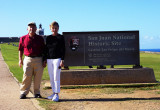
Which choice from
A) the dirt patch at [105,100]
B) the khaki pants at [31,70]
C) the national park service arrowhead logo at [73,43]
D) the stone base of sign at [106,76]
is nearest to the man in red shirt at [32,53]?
the khaki pants at [31,70]

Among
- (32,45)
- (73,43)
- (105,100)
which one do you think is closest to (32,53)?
(32,45)

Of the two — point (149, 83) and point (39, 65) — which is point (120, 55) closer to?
point (149, 83)

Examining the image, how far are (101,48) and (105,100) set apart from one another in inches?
123

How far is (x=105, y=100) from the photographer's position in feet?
24.5

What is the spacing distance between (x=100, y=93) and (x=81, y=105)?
186 cm

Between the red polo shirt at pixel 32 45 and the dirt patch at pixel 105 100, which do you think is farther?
the red polo shirt at pixel 32 45

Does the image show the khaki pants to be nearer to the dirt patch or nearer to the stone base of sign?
the dirt patch

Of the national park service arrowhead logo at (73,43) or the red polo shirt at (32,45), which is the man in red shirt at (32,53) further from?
the national park service arrowhead logo at (73,43)

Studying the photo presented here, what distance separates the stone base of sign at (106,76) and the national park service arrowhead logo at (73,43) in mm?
757

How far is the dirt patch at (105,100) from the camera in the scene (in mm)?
6559

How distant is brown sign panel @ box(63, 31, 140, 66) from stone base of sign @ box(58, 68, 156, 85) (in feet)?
1.52

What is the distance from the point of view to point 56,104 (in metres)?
6.89

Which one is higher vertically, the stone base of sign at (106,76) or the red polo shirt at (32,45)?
the red polo shirt at (32,45)

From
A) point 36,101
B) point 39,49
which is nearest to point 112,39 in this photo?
point 39,49
